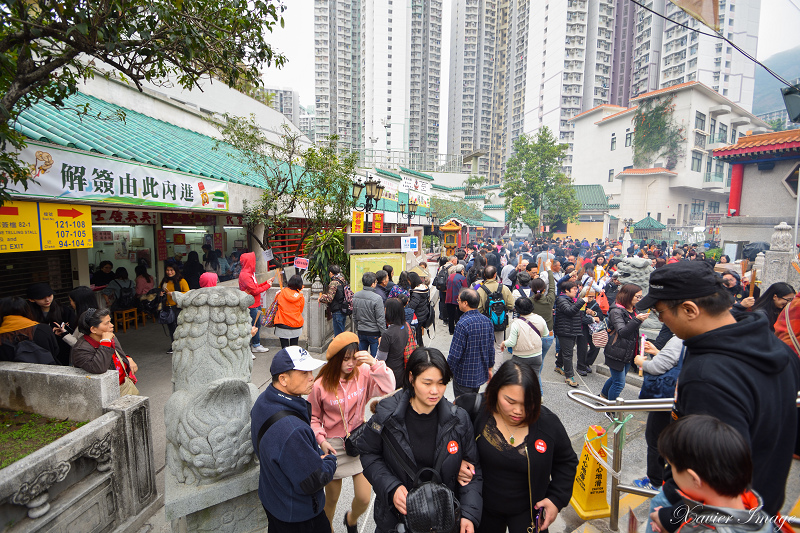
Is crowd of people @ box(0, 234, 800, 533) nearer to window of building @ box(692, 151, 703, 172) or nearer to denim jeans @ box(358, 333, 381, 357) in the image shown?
denim jeans @ box(358, 333, 381, 357)

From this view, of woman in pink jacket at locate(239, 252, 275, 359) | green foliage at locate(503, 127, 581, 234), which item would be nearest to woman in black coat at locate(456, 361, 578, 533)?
woman in pink jacket at locate(239, 252, 275, 359)

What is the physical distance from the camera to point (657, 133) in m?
31.4

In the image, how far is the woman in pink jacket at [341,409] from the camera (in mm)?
2729

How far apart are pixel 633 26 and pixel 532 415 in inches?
3024

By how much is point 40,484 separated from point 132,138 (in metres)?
6.23

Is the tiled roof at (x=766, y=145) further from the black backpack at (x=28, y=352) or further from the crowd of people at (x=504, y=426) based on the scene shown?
the black backpack at (x=28, y=352)

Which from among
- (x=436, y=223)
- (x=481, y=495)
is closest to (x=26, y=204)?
(x=481, y=495)

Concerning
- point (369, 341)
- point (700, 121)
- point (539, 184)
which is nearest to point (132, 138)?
point (369, 341)

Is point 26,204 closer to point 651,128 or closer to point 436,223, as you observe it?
point 436,223

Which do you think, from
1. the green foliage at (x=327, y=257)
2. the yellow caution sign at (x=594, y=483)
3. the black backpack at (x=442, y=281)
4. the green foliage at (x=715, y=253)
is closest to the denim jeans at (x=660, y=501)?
the yellow caution sign at (x=594, y=483)

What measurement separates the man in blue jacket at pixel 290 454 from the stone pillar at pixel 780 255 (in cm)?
1073

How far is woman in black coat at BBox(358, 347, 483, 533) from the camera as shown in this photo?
198 centimetres

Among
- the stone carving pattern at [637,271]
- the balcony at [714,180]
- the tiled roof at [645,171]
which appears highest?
the tiled roof at [645,171]

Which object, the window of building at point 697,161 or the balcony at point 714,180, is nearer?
the window of building at point 697,161
